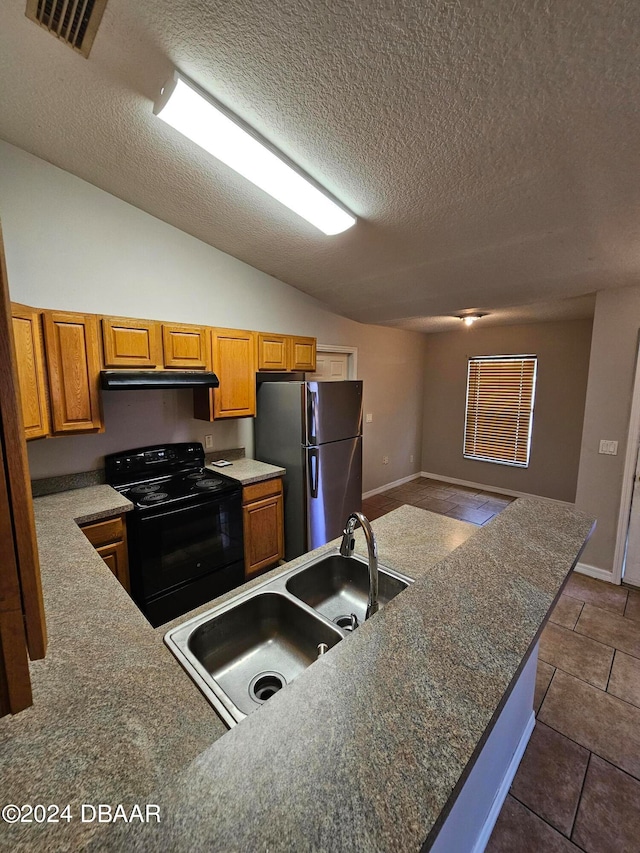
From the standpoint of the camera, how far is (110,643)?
38.8 inches

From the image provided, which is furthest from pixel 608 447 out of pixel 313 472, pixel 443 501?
pixel 313 472

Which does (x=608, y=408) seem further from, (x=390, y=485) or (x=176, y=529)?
(x=176, y=529)

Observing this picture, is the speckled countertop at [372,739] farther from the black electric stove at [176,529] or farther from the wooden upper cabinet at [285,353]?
the wooden upper cabinet at [285,353]

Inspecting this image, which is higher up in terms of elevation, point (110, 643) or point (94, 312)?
point (94, 312)

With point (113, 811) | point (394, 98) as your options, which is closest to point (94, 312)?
point (394, 98)

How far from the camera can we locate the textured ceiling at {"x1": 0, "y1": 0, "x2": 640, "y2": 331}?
3.70ft

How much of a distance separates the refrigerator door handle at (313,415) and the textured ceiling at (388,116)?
1127 millimetres

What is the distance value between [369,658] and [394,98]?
1.89 metres

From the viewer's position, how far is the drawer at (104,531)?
6.57 ft

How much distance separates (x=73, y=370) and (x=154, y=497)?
916 mm

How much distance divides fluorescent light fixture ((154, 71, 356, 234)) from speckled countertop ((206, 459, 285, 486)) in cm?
185

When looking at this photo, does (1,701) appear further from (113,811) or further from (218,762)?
(218,762)

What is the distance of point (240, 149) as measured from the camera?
5.65 feet

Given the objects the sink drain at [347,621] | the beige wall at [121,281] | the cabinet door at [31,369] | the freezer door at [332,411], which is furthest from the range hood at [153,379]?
the sink drain at [347,621]
